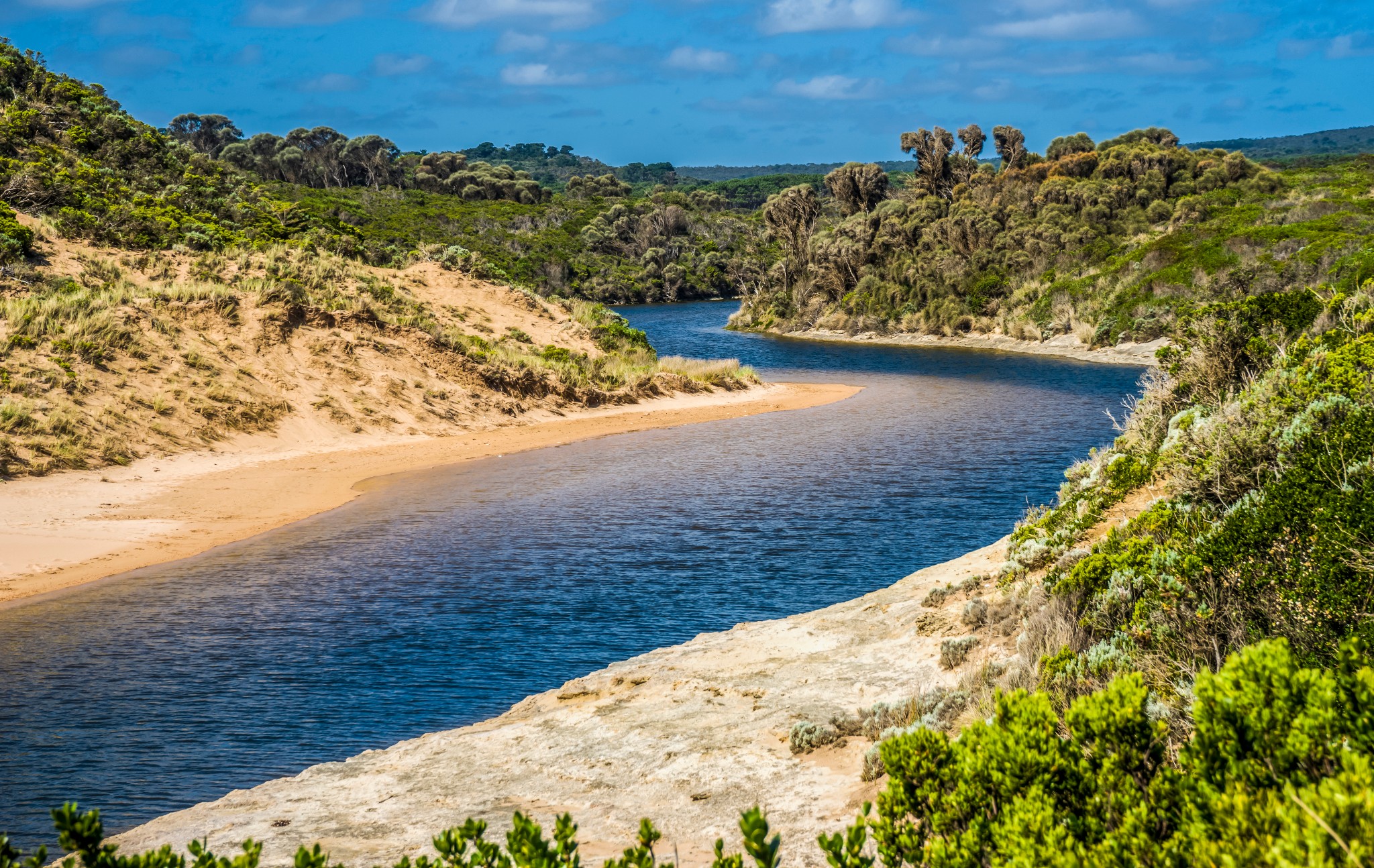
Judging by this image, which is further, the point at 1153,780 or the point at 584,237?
the point at 584,237

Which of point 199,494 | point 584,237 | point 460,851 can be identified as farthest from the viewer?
point 584,237

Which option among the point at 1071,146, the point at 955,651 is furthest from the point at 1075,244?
the point at 955,651

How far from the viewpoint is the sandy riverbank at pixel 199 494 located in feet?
50.6

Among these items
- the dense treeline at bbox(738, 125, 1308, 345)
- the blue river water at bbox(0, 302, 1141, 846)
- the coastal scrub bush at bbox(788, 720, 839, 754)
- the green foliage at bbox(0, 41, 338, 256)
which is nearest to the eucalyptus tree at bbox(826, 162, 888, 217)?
the dense treeline at bbox(738, 125, 1308, 345)

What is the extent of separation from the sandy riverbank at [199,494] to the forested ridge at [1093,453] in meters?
1.32

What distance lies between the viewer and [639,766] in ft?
24.2

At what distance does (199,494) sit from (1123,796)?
20.0 metres

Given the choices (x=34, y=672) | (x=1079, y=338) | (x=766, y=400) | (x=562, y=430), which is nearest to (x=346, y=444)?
(x=562, y=430)

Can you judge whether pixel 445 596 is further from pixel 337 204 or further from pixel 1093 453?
pixel 337 204

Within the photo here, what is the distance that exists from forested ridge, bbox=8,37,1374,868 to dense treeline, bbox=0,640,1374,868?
0.01 meters

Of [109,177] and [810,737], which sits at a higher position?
[109,177]

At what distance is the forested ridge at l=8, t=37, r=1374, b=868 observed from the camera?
3.64 metres

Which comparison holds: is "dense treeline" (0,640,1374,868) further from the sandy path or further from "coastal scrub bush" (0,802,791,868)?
the sandy path

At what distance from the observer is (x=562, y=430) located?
99.6ft
